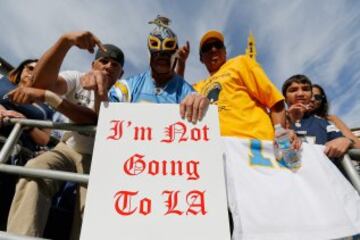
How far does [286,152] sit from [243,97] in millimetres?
770

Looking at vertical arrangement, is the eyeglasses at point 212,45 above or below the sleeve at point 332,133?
above

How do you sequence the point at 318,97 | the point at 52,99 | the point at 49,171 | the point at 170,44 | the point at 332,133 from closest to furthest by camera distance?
the point at 49,171 < the point at 52,99 < the point at 170,44 < the point at 332,133 < the point at 318,97

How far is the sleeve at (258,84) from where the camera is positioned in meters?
2.43

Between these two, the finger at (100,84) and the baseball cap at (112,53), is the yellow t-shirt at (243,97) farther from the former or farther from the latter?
the finger at (100,84)

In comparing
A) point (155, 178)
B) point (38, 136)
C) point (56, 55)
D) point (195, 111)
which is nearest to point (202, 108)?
point (195, 111)

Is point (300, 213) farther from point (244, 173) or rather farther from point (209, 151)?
point (209, 151)

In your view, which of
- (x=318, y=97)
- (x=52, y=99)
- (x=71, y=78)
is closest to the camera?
(x=52, y=99)

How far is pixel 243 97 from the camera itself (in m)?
2.46

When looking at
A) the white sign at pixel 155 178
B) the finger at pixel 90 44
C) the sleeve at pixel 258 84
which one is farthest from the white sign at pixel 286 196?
the finger at pixel 90 44

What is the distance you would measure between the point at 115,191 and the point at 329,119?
241 cm

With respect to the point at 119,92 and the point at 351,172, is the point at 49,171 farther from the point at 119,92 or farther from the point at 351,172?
the point at 351,172

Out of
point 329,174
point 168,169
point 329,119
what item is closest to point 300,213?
point 329,174

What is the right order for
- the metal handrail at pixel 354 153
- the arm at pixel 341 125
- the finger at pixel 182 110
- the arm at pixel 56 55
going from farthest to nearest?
the arm at pixel 341 125 → the arm at pixel 56 55 → the metal handrail at pixel 354 153 → the finger at pixel 182 110

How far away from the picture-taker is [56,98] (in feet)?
6.29
